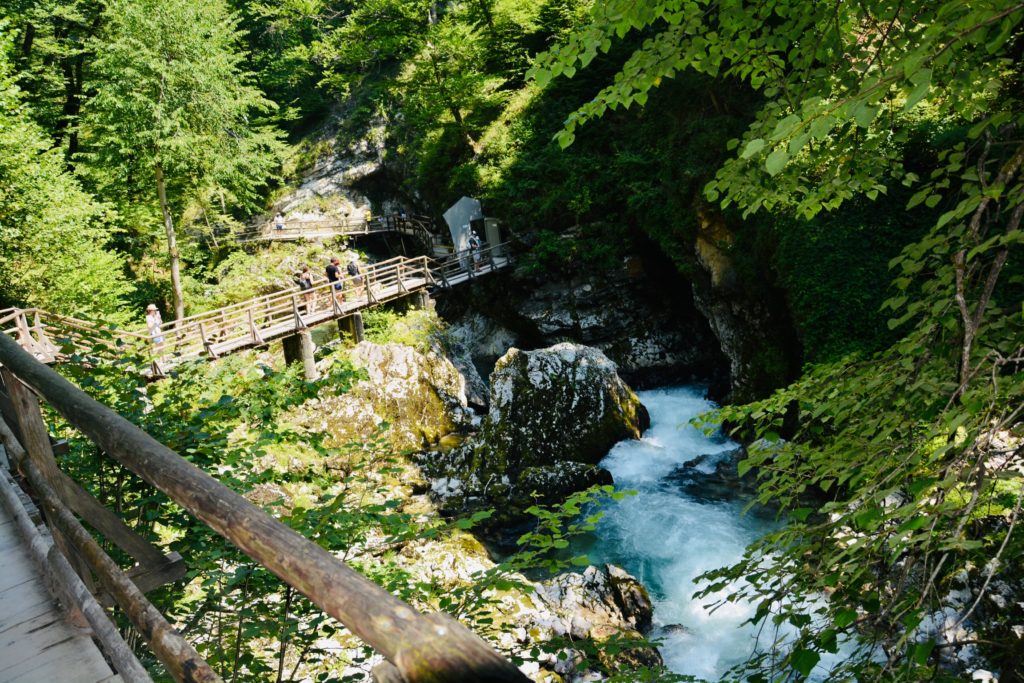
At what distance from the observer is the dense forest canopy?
1.86 m

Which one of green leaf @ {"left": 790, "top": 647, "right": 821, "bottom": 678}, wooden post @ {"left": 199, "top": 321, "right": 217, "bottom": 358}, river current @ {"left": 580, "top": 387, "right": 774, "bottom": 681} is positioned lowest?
river current @ {"left": 580, "top": 387, "right": 774, "bottom": 681}

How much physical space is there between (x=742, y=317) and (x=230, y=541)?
12.5 metres

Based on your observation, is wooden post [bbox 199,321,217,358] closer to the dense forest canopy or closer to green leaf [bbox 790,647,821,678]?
the dense forest canopy

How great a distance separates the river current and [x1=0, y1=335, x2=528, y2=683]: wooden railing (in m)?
5.61

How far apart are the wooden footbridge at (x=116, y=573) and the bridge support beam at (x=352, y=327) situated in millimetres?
12527

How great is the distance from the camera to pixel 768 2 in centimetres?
262

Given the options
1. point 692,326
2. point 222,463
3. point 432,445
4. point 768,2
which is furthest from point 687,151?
point 222,463

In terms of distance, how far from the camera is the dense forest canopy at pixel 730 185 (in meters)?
1.86

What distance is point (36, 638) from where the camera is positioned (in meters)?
2.02

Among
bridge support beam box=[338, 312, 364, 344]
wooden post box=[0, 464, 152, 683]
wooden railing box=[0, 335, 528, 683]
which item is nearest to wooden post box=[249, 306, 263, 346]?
bridge support beam box=[338, 312, 364, 344]

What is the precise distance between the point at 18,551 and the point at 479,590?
7.28 ft

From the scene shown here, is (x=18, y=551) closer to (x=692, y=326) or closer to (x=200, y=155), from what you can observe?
(x=692, y=326)

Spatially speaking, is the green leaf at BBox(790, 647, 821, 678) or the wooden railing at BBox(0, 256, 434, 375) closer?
the green leaf at BBox(790, 647, 821, 678)

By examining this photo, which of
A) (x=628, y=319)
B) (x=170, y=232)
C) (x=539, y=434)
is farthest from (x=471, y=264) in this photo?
(x=170, y=232)
